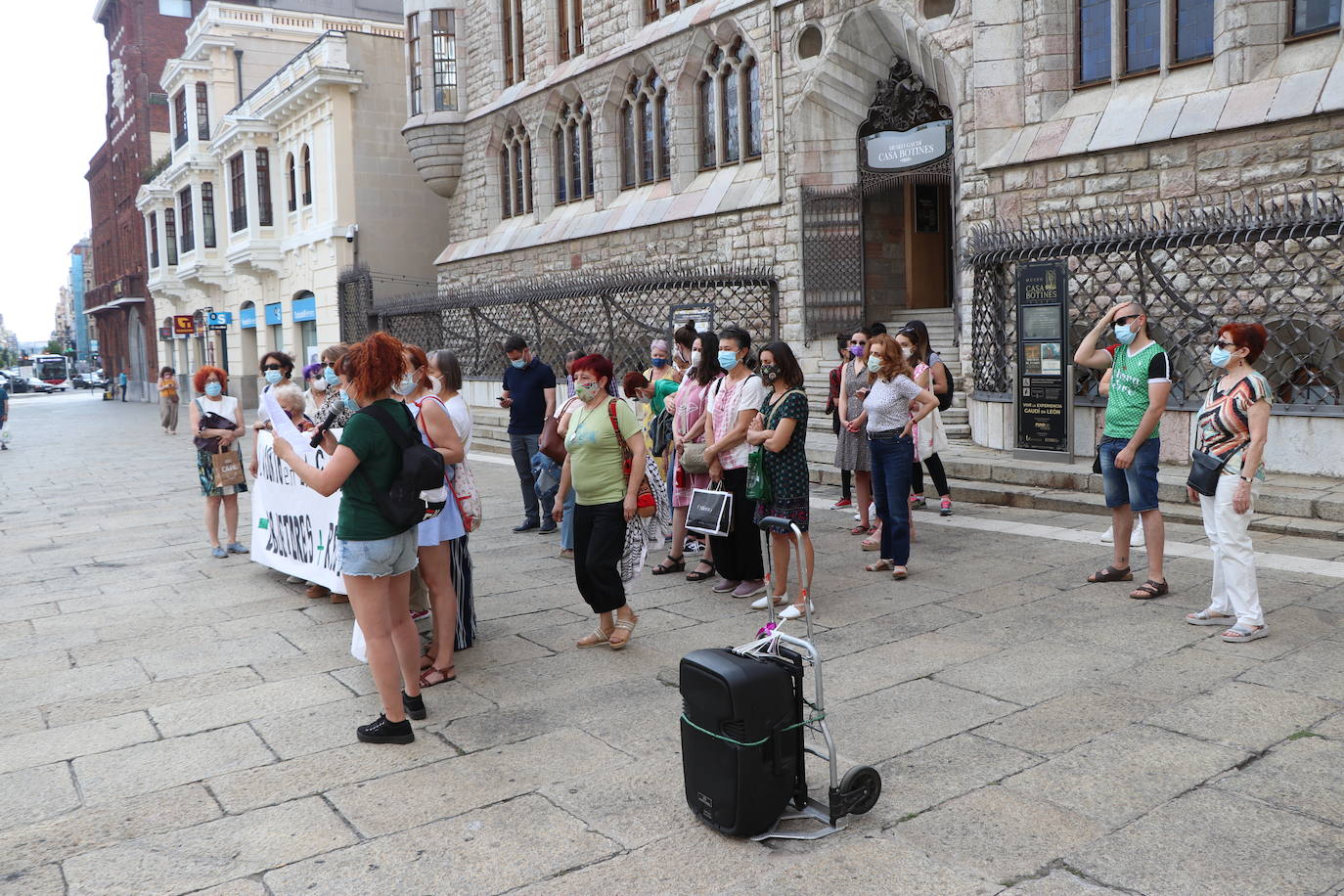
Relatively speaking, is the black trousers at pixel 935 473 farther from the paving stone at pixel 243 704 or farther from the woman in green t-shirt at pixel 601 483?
the paving stone at pixel 243 704

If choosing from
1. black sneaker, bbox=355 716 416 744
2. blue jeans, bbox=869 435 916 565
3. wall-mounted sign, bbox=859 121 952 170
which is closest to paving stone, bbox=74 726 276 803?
black sneaker, bbox=355 716 416 744

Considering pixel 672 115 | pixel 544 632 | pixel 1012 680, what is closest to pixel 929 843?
pixel 1012 680

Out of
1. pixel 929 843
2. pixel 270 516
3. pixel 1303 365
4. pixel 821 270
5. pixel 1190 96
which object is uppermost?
pixel 1190 96

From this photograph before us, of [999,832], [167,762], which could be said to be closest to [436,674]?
[167,762]

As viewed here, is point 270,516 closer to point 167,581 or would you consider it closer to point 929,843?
point 167,581

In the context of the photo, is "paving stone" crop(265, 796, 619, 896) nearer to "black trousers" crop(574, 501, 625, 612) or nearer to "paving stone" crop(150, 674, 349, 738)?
"paving stone" crop(150, 674, 349, 738)

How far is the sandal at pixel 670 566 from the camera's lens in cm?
813

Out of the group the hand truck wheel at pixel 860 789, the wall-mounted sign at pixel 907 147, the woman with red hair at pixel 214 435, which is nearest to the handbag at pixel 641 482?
the hand truck wheel at pixel 860 789

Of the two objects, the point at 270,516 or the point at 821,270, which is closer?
the point at 270,516

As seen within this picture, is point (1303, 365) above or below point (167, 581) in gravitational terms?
above

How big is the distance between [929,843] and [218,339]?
44.0 m

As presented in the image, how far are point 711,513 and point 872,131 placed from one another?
44.8 ft

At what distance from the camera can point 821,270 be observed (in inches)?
721

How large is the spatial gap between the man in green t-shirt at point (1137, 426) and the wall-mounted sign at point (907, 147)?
11504 millimetres
